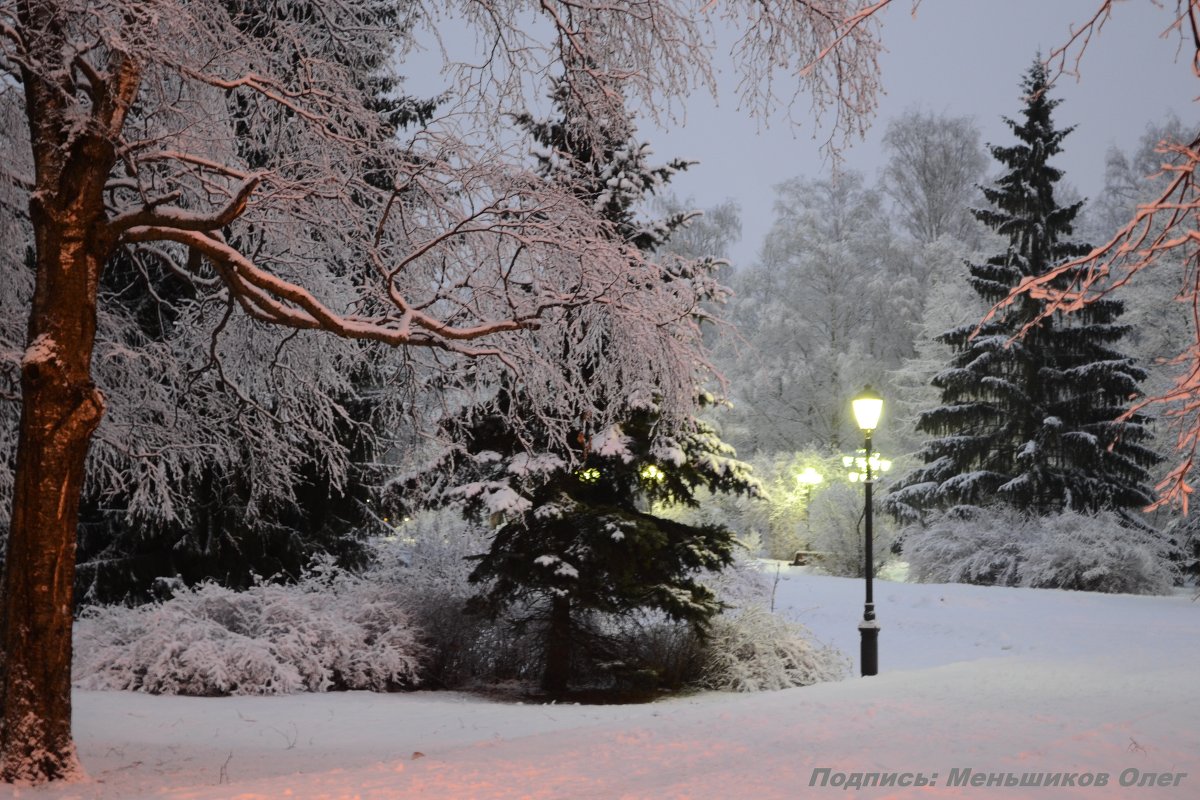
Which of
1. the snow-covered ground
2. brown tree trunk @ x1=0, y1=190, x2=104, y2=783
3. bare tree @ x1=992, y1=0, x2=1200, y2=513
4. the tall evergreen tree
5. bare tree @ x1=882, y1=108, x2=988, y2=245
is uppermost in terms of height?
bare tree @ x1=882, y1=108, x2=988, y2=245

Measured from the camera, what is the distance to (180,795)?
504cm

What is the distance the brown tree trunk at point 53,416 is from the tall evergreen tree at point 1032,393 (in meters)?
18.9

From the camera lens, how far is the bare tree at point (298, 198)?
5270 millimetres

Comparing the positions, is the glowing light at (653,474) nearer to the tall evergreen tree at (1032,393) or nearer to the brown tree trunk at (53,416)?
the brown tree trunk at (53,416)

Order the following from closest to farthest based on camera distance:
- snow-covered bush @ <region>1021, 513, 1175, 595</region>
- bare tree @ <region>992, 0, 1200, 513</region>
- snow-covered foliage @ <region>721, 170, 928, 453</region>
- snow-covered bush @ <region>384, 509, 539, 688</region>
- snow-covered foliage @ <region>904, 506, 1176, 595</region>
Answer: bare tree @ <region>992, 0, 1200, 513</region> < snow-covered bush @ <region>384, 509, 539, 688</region> < snow-covered bush @ <region>1021, 513, 1175, 595</region> < snow-covered foliage @ <region>904, 506, 1176, 595</region> < snow-covered foliage @ <region>721, 170, 928, 453</region>

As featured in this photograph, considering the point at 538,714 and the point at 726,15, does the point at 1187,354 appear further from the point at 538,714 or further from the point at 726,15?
the point at 538,714

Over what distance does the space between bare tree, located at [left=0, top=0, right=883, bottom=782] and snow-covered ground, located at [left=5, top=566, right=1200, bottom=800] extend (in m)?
1.45

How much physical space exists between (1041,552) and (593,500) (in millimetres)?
11768

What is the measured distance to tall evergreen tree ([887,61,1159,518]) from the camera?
21656 millimetres

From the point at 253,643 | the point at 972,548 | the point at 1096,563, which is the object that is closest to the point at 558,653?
the point at 253,643

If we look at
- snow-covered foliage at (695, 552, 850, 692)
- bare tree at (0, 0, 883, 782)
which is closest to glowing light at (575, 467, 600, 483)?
snow-covered foliage at (695, 552, 850, 692)

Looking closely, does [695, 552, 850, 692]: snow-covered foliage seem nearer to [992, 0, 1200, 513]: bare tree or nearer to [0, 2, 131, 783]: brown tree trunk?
[0, 2, 131, 783]: brown tree trunk

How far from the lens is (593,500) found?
35.9ft

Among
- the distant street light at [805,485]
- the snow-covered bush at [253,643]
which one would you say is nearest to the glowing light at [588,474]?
the snow-covered bush at [253,643]
